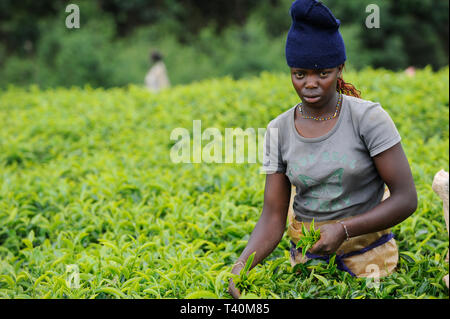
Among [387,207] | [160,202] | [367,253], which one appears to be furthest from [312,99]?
[160,202]

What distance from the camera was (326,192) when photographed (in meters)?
2.12

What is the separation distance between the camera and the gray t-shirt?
1.97m

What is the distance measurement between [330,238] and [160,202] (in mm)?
1879

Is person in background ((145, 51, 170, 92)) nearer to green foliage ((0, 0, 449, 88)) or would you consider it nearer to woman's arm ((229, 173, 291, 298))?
green foliage ((0, 0, 449, 88))

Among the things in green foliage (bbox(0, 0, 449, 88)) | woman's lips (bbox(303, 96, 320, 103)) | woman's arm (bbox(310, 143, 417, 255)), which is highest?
green foliage (bbox(0, 0, 449, 88))

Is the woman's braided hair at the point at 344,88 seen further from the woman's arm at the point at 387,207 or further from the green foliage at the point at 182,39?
the green foliage at the point at 182,39

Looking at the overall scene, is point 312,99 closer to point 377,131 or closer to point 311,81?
point 311,81

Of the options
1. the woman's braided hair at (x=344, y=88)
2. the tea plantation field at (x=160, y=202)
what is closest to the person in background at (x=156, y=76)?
the tea plantation field at (x=160, y=202)

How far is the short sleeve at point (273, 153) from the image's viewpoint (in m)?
2.19

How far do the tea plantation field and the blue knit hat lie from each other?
89 centimetres

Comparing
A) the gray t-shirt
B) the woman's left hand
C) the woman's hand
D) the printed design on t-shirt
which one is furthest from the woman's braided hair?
the woman's hand

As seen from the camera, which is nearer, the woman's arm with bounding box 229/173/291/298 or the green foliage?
the woman's arm with bounding box 229/173/291/298
